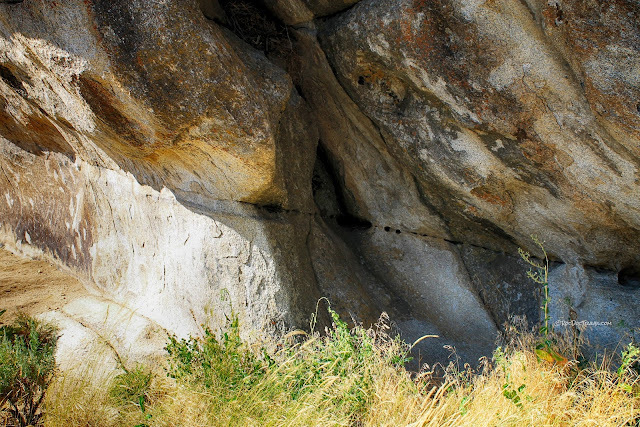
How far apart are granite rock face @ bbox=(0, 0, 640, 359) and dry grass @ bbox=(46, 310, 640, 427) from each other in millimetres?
528

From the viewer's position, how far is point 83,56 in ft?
9.37

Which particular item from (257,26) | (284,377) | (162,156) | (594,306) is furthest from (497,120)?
(162,156)

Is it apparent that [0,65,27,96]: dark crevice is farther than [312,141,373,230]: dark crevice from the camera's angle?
No

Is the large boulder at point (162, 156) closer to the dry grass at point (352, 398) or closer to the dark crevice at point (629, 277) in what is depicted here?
the dry grass at point (352, 398)

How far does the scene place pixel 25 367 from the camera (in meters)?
3.12

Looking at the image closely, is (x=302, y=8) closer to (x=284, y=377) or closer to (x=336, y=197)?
(x=336, y=197)

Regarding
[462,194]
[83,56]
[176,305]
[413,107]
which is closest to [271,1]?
[413,107]

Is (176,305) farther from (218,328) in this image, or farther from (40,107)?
(40,107)

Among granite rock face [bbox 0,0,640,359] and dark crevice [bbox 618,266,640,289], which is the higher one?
granite rock face [bbox 0,0,640,359]

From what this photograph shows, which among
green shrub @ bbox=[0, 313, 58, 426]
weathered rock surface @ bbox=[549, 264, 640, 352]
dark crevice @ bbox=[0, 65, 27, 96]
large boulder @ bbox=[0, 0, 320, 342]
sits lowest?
weathered rock surface @ bbox=[549, 264, 640, 352]

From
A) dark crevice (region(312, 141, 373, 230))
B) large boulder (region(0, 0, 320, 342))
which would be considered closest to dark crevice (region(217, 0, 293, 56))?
large boulder (region(0, 0, 320, 342))

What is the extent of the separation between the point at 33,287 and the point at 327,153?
2351 millimetres

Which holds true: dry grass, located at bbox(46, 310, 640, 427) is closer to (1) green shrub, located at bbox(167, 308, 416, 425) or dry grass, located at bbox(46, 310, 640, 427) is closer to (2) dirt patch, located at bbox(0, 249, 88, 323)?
(1) green shrub, located at bbox(167, 308, 416, 425)

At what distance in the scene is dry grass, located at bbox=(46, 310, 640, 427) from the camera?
2.61 metres
